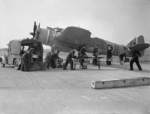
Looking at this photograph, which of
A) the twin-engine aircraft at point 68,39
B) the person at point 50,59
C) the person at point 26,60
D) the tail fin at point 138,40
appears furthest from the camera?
the tail fin at point 138,40

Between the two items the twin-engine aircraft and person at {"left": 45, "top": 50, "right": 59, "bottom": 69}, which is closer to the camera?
person at {"left": 45, "top": 50, "right": 59, "bottom": 69}

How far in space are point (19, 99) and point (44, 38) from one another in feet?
57.3

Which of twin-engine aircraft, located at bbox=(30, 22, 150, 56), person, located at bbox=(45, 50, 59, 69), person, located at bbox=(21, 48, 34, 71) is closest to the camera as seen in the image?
person, located at bbox=(21, 48, 34, 71)

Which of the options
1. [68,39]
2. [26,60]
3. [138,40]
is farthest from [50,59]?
Result: [138,40]

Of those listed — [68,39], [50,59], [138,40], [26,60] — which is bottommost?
[26,60]

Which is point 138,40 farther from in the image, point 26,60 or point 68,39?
point 26,60

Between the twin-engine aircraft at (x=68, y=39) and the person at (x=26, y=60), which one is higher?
the twin-engine aircraft at (x=68, y=39)

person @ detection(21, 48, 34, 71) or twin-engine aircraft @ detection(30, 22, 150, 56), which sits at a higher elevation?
twin-engine aircraft @ detection(30, 22, 150, 56)

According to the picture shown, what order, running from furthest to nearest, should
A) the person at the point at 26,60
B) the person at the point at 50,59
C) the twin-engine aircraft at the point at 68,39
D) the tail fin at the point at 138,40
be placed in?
the tail fin at the point at 138,40 → the twin-engine aircraft at the point at 68,39 → the person at the point at 50,59 → the person at the point at 26,60

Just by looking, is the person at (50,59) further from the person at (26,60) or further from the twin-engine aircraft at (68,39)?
the twin-engine aircraft at (68,39)

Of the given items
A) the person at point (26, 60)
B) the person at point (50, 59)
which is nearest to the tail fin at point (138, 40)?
the person at point (50, 59)

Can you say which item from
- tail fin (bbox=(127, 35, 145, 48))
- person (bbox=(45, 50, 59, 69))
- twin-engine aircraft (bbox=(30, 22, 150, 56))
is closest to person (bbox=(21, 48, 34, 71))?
person (bbox=(45, 50, 59, 69))

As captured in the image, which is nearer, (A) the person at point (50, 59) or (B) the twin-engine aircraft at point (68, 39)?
(A) the person at point (50, 59)

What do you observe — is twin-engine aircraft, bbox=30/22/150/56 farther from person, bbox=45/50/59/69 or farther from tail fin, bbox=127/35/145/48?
person, bbox=45/50/59/69
